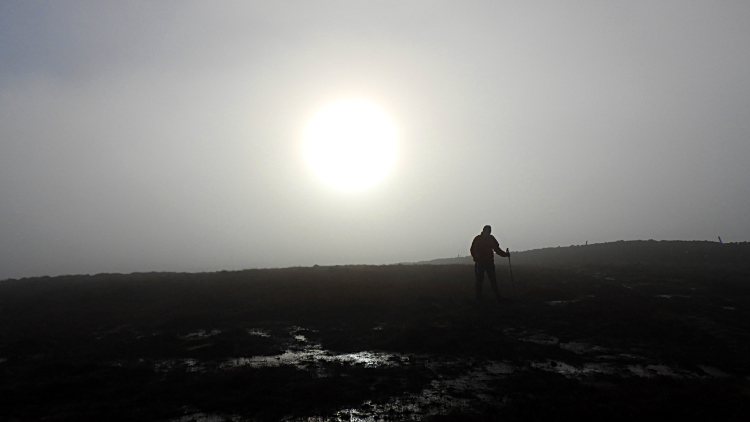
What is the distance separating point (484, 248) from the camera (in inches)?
698

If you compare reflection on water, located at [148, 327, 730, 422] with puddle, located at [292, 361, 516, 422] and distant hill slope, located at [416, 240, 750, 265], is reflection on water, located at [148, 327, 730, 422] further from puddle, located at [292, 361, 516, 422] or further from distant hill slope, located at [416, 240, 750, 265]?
distant hill slope, located at [416, 240, 750, 265]

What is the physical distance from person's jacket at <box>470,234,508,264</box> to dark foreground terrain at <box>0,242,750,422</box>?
1976 mm

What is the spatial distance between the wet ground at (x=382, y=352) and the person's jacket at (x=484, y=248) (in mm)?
1874

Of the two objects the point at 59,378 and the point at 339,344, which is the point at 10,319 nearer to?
the point at 59,378

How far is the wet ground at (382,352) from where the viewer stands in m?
7.41

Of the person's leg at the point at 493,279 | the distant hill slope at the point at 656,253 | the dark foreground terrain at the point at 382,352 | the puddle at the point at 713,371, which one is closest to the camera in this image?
the dark foreground terrain at the point at 382,352

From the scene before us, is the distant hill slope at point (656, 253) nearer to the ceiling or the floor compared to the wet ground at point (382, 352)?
nearer to the ceiling

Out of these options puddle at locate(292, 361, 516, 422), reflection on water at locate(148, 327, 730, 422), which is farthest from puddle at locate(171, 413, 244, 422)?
puddle at locate(292, 361, 516, 422)

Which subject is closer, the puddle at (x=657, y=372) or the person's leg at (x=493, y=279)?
the puddle at (x=657, y=372)

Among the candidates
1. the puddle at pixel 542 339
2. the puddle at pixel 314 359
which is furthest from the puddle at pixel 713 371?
the puddle at pixel 314 359

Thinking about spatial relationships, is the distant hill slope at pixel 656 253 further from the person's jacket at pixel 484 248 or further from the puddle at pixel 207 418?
the puddle at pixel 207 418

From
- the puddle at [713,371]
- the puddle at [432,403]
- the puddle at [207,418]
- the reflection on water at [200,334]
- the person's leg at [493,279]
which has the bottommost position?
the puddle at [713,371]

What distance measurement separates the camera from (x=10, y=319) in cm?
1753

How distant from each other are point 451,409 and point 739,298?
659 inches
